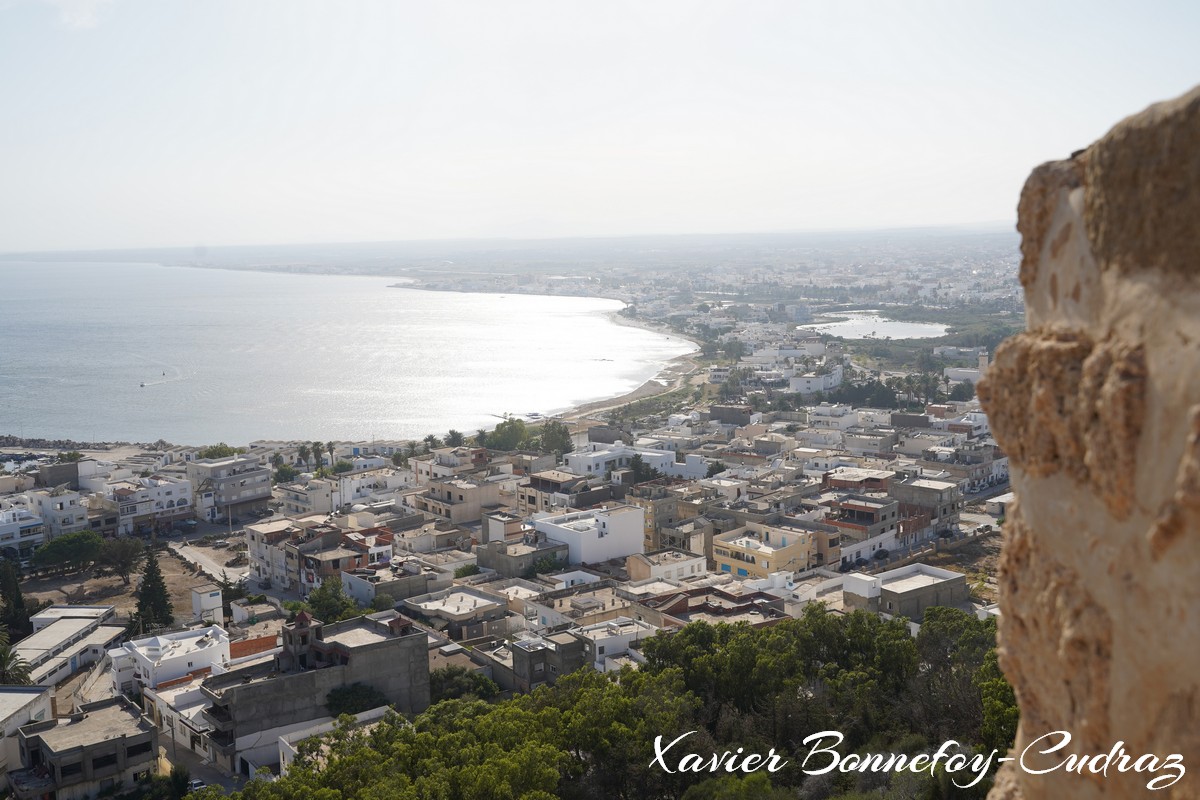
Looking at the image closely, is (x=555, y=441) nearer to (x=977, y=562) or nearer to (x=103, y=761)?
(x=977, y=562)

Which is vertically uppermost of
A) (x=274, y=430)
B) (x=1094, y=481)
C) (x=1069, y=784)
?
(x=1094, y=481)

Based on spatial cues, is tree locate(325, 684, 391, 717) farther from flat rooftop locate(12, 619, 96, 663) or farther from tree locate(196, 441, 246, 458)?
tree locate(196, 441, 246, 458)

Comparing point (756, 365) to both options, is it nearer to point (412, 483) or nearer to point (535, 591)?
point (412, 483)

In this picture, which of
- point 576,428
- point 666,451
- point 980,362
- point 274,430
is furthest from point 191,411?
point 980,362

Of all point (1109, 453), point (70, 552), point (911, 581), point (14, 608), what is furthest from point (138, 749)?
point (1109, 453)

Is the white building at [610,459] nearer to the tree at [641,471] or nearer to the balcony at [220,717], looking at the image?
the tree at [641,471]

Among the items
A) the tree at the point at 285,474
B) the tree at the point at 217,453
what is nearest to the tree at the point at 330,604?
the tree at the point at 285,474
